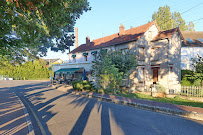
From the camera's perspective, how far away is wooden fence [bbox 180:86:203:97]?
428 inches

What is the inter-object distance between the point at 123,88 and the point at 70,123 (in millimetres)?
9968

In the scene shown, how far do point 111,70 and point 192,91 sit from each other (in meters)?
7.26

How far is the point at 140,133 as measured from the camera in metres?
4.48

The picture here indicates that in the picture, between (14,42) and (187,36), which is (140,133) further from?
(187,36)

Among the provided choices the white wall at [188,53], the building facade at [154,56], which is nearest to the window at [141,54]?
the building facade at [154,56]

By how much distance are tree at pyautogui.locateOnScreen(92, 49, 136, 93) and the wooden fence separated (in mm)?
5187

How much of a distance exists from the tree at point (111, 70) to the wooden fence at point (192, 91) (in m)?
5.19

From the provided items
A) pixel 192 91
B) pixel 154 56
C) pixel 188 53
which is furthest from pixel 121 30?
pixel 188 53

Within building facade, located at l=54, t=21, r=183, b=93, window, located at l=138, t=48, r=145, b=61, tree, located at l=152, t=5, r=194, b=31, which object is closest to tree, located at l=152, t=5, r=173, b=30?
tree, located at l=152, t=5, r=194, b=31

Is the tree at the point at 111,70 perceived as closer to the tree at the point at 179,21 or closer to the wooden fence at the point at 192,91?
the wooden fence at the point at 192,91

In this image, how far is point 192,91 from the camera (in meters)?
11.2

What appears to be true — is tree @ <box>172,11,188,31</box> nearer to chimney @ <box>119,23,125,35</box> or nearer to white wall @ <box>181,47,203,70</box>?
white wall @ <box>181,47,203,70</box>

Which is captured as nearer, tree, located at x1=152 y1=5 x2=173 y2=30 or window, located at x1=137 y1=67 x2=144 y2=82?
window, located at x1=137 y1=67 x2=144 y2=82

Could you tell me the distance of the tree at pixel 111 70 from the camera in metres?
12.8
